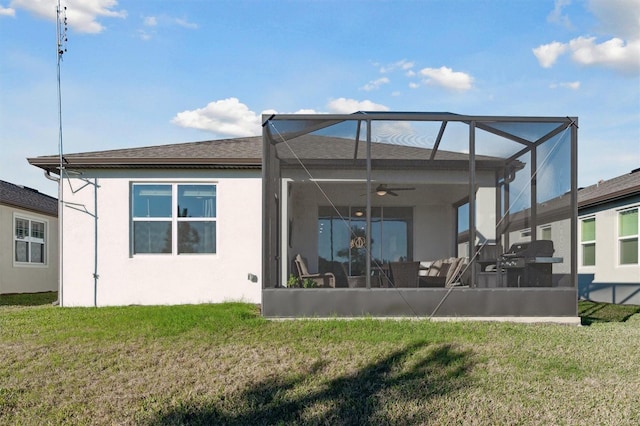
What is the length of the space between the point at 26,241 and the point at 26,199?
1.30 meters

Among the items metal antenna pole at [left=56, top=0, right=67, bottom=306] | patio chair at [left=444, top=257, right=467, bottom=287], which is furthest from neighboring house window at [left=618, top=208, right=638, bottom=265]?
metal antenna pole at [left=56, top=0, right=67, bottom=306]

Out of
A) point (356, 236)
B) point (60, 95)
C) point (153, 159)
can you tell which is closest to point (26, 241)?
point (60, 95)

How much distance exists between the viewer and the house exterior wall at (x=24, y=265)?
44.0 ft

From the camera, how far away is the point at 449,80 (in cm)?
1655

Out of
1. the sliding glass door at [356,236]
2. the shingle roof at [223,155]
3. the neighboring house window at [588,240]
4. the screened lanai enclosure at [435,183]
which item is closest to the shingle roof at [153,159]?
the shingle roof at [223,155]

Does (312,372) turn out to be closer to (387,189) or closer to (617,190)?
(387,189)

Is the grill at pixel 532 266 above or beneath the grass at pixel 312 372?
above

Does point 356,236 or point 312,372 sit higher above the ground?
point 356,236

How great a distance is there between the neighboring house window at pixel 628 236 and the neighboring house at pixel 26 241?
15.4m

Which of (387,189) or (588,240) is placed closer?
(387,189)

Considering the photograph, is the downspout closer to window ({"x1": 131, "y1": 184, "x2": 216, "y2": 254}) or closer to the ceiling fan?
window ({"x1": 131, "y1": 184, "x2": 216, "y2": 254})

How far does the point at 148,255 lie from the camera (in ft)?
31.9

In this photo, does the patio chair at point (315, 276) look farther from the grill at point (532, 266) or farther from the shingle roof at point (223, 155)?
the grill at point (532, 266)

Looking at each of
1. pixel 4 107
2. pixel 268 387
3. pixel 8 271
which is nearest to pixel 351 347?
pixel 268 387
